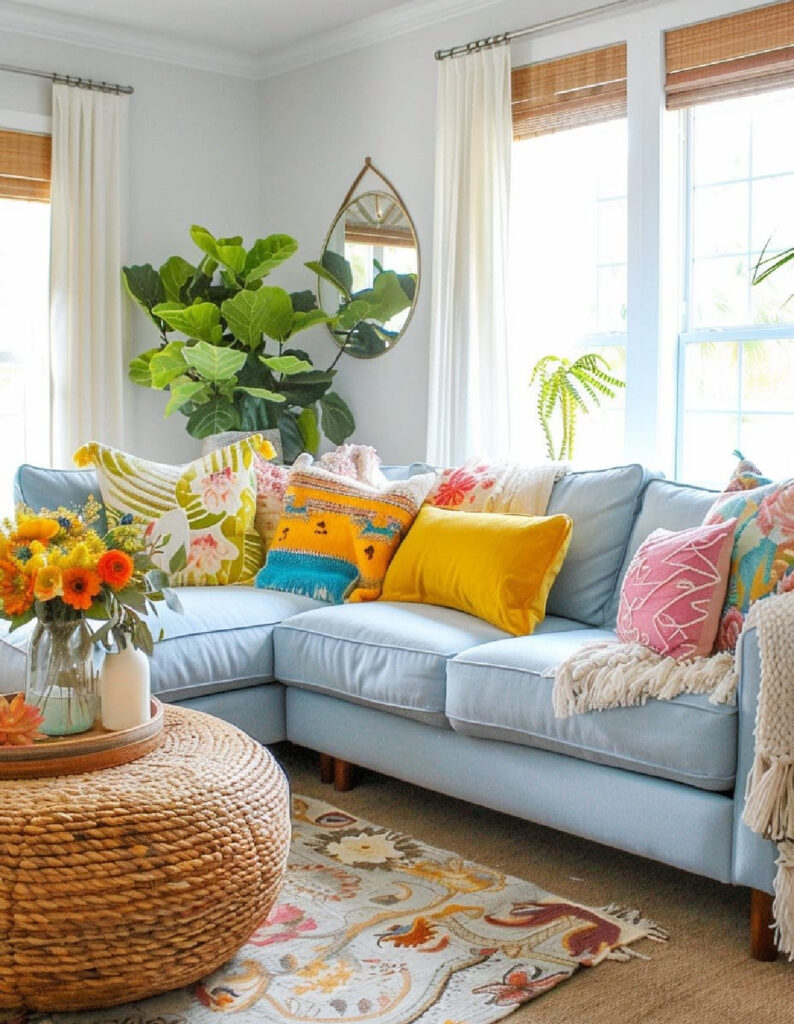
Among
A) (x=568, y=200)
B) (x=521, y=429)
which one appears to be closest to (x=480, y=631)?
(x=521, y=429)

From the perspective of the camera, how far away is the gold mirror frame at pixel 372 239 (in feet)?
16.6

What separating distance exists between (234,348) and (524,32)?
1.74m

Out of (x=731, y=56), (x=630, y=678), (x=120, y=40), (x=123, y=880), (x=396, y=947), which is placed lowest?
(x=396, y=947)

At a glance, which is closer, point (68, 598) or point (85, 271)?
point (68, 598)

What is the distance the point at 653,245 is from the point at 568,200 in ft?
1.80

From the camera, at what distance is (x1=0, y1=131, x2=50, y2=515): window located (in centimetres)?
507

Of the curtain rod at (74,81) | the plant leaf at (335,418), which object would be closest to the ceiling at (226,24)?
the curtain rod at (74,81)

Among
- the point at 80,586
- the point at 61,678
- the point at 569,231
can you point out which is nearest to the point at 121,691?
the point at 61,678

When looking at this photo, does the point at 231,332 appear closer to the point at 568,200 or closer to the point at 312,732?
the point at 568,200

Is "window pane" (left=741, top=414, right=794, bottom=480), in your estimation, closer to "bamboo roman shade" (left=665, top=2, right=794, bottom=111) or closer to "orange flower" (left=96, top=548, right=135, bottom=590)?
"bamboo roman shade" (left=665, top=2, right=794, bottom=111)

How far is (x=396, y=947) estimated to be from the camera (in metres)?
2.32

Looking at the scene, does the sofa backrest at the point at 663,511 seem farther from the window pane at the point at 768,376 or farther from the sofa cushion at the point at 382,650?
the window pane at the point at 768,376

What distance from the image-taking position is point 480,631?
3.08 m

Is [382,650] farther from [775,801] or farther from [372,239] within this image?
[372,239]
